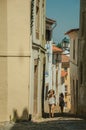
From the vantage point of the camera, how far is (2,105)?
22156 millimetres

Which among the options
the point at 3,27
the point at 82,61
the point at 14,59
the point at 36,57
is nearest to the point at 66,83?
the point at 82,61

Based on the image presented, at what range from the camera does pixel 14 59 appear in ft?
72.6

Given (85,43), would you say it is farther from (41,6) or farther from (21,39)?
(21,39)

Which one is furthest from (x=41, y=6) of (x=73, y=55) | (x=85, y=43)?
(x=73, y=55)

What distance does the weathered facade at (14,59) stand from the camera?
22078 millimetres

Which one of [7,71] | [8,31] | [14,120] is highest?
[8,31]

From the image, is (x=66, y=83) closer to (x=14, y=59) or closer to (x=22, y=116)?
(x=22, y=116)

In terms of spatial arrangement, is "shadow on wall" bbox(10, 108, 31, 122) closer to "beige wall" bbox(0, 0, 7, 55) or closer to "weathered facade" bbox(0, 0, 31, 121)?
"weathered facade" bbox(0, 0, 31, 121)

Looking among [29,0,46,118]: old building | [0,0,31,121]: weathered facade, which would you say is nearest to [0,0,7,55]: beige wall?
[0,0,31,121]: weathered facade

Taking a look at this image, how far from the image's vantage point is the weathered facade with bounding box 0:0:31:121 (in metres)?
22.1

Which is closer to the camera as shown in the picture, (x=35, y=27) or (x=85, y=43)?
(x=35, y=27)

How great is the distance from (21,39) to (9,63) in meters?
1.11

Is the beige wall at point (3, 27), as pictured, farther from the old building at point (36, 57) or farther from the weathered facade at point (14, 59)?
the old building at point (36, 57)

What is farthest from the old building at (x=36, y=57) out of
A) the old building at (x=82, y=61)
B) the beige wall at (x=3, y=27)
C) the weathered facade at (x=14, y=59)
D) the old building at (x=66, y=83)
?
the old building at (x=66, y=83)
